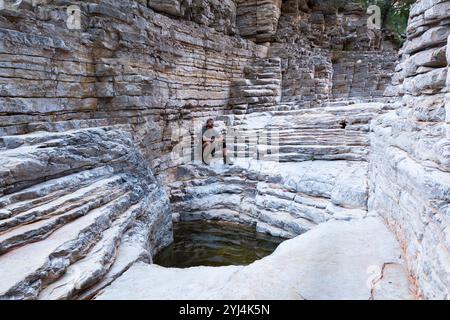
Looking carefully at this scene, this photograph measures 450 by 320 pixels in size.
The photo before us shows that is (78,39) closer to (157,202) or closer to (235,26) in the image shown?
(157,202)

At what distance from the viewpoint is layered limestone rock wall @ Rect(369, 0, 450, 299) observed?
9.92 ft

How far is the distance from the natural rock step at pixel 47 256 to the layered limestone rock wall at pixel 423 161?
13.8 feet

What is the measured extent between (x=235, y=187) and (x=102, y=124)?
4370 millimetres

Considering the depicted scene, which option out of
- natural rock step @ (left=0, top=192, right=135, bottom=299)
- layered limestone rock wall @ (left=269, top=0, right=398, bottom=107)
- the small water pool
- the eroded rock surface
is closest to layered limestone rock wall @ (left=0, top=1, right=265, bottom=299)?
natural rock step @ (left=0, top=192, right=135, bottom=299)

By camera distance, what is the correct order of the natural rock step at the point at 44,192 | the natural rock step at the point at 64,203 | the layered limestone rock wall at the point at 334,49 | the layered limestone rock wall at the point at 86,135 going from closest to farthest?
the layered limestone rock wall at the point at 86,135 < the natural rock step at the point at 64,203 < the natural rock step at the point at 44,192 < the layered limestone rock wall at the point at 334,49

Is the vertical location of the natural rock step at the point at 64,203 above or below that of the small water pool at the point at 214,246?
above

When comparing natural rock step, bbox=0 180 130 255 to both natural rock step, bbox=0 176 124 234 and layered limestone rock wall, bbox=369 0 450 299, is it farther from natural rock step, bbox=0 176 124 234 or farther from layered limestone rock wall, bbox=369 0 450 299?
layered limestone rock wall, bbox=369 0 450 299

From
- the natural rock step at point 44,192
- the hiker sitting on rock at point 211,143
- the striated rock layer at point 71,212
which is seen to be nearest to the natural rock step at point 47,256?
the striated rock layer at point 71,212

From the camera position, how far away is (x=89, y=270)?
419 cm

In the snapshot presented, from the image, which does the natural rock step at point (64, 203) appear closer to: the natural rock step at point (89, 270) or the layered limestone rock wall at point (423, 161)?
the natural rock step at point (89, 270)

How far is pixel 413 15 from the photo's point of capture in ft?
15.9

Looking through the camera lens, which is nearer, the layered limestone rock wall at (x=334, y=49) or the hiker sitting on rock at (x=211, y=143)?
the hiker sitting on rock at (x=211, y=143)

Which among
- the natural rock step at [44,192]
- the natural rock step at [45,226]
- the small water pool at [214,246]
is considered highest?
the natural rock step at [44,192]

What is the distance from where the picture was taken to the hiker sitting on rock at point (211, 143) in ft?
35.8
